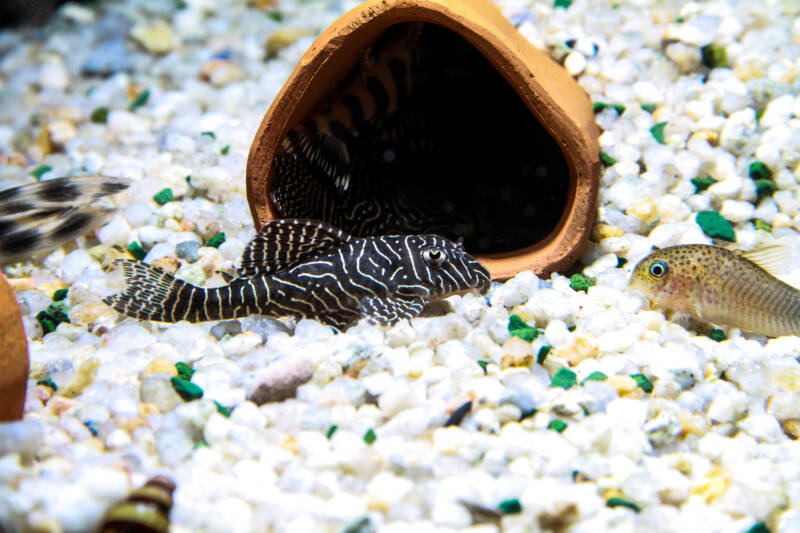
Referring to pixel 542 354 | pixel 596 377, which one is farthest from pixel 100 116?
pixel 596 377

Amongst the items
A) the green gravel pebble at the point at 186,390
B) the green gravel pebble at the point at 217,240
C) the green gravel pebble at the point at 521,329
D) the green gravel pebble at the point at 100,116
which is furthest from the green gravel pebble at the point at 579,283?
the green gravel pebble at the point at 100,116

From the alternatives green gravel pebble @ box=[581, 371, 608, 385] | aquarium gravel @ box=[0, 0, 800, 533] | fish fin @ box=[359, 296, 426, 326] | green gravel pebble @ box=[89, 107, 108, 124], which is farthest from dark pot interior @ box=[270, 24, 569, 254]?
green gravel pebble @ box=[89, 107, 108, 124]

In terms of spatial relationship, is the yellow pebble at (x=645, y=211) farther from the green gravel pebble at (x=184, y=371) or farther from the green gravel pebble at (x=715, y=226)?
the green gravel pebble at (x=184, y=371)

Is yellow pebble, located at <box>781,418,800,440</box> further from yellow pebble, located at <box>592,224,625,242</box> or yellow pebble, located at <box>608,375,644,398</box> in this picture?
yellow pebble, located at <box>592,224,625,242</box>

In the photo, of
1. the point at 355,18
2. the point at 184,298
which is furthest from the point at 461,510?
the point at 355,18

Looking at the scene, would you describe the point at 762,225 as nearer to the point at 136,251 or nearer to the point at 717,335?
the point at 717,335
